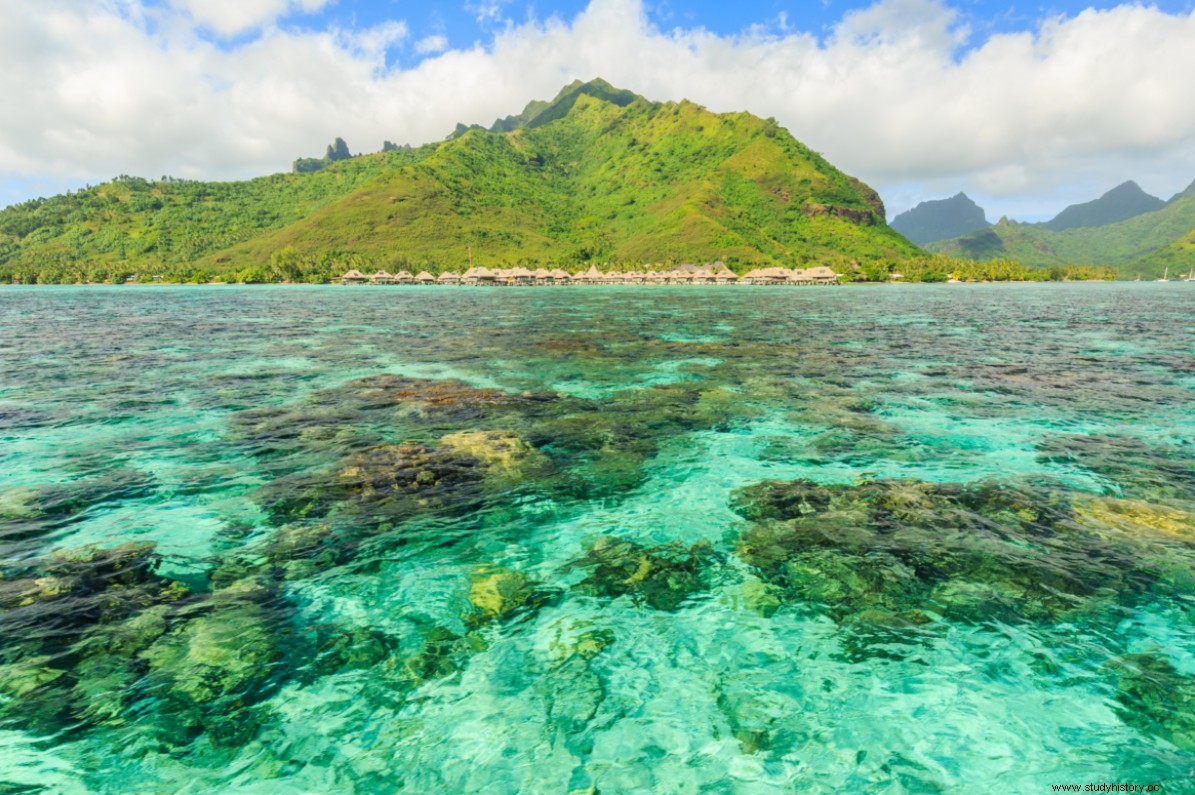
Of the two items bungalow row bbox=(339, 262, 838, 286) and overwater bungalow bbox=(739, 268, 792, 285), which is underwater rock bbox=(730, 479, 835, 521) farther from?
overwater bungalow bbox=(739, 268, 792, 285)

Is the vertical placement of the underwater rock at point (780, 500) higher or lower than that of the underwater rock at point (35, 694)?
lower

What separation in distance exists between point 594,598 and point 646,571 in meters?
1.04

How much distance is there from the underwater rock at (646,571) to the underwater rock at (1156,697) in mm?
4534

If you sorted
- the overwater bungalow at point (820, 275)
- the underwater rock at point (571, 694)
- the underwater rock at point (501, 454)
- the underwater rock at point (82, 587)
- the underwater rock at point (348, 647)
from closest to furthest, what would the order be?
the underwater rock at point (571, 694) → the underwater rock at point (348, 647) → the underwater rock at point (82, 587) → the underwater rock at point (501, 454) → the overwater bungalow at point (820, 275)

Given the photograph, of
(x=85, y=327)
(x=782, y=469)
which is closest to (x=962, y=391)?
(x=782, y=469)

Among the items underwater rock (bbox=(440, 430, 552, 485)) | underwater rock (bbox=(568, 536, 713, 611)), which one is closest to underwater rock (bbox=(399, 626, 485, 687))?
underwater rock (bbox=(568, 536, 713, 611))

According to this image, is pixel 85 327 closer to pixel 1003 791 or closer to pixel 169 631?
pixel 169 631

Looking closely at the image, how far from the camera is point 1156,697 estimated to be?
5.59 m

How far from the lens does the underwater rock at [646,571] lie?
7654 millimetres

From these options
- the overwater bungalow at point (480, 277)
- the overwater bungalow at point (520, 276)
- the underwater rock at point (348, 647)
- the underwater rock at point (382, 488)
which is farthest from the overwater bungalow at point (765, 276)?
the underwater rock at point (348, 647)

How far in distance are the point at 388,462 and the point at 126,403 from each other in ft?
40.9

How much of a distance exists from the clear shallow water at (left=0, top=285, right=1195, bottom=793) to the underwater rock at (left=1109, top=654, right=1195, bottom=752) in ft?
0.11

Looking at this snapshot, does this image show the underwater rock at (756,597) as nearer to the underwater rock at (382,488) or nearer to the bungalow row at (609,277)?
the underwater rock at (382,488)

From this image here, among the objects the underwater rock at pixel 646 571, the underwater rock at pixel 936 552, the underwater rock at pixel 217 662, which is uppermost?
the underwater rock at pixel 217 662
